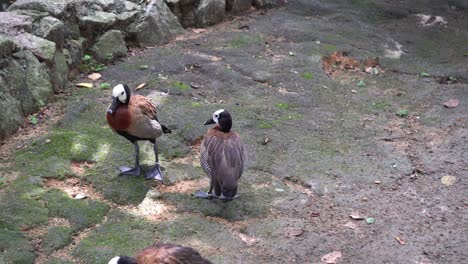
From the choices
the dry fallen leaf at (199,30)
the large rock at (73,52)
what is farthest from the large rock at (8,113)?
the dry fallen leaf at (199,30)

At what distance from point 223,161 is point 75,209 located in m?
1.33

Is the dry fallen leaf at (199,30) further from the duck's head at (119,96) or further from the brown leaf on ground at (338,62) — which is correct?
the duck's head at (119,96)

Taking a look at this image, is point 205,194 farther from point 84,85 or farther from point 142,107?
point 84,85

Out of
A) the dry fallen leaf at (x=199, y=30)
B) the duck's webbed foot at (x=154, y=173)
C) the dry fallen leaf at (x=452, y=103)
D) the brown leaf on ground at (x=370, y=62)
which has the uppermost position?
the dry fallen leaf at (x=199, y=30)

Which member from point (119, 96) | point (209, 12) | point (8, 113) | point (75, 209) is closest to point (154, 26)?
point (209, 12)

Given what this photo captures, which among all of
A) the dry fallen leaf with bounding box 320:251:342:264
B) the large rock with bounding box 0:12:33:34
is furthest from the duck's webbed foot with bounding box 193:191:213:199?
the large rock with bounding box 0:12:33:34

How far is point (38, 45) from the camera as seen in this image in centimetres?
700

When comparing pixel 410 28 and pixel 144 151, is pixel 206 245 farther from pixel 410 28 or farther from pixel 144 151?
pixel 410 28

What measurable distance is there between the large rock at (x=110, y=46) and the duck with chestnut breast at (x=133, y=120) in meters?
2.52

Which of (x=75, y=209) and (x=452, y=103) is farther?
(x=452, y=103)

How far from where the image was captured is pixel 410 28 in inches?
401

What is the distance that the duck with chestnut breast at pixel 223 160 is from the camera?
5.21m

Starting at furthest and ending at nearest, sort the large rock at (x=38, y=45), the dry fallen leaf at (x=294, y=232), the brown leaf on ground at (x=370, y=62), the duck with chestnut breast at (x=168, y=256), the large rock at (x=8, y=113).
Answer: the brown leaf on ground at (x=370, y=62) → the large rock at (x=38, y=45) → the large rock at (x=8, y=113) → the dry fallen leaf at (x=294, y=232) → the duck with chestnut breast at (x=168, y=256)

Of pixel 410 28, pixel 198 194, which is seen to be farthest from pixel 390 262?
pixel 410 28
